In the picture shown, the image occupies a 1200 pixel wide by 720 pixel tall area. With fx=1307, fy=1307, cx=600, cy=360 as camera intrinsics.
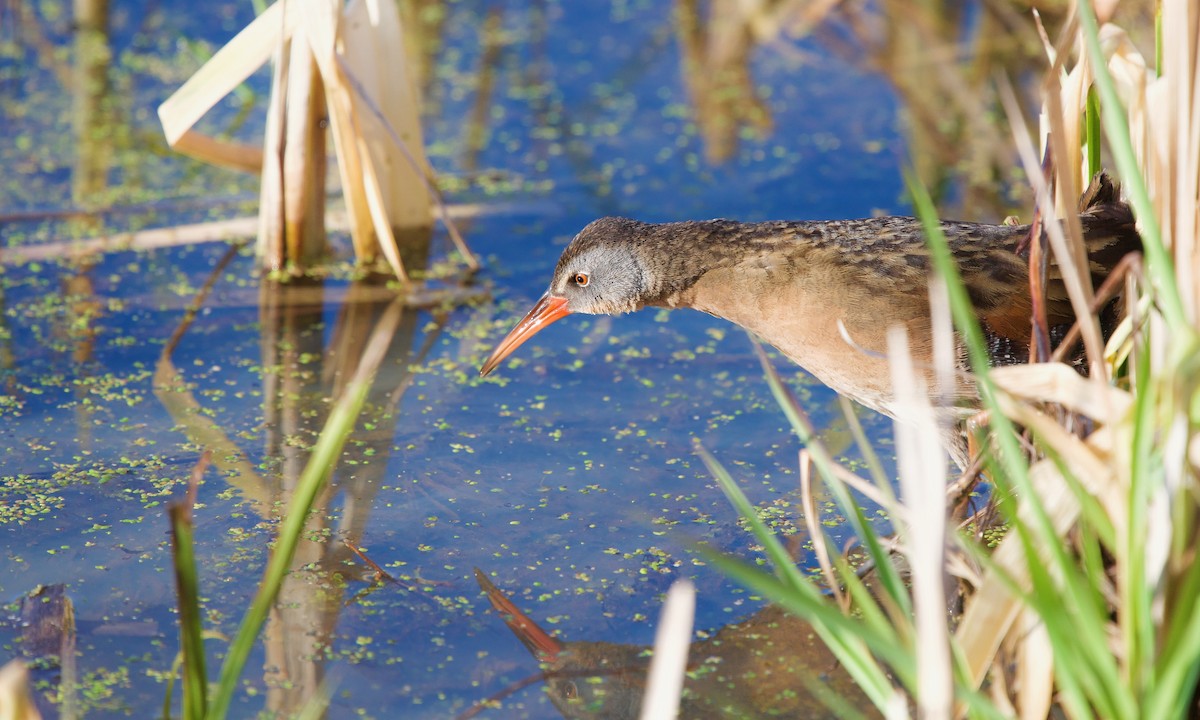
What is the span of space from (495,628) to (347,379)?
131 cm

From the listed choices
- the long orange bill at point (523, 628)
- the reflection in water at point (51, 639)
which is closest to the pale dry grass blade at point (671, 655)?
the long orange bill at point (523, 628)

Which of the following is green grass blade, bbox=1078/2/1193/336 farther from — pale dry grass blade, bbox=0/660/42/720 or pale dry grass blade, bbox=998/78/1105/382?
pale dry grass blade, bbox=0/660/42/720

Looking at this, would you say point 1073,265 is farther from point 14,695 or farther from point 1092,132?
point 14,695

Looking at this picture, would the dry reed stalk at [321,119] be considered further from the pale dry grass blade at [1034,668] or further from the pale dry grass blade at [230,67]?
the pale dry grass blade at [1034,668]

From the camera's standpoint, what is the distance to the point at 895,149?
17.2 ft

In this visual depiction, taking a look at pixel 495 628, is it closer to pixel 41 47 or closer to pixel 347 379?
pixel 347 379

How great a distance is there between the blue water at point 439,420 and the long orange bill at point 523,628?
3 centimetres

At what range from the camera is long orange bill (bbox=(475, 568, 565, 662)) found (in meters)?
2.44

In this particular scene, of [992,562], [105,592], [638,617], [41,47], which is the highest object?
[41,47]

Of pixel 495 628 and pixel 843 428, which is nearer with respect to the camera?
pixel 495 628

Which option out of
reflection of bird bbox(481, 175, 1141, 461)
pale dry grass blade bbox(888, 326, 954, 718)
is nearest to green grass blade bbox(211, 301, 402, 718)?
pale dry grass blade bbox(888, 326, 954, 718)

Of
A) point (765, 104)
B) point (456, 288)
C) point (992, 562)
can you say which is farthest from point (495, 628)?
point (765, 104)

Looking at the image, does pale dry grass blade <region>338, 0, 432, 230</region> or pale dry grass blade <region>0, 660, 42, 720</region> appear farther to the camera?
pale dry grass blade <region>338, 0, 432, 230</region>

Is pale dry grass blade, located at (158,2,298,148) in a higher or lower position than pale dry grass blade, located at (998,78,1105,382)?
higher
